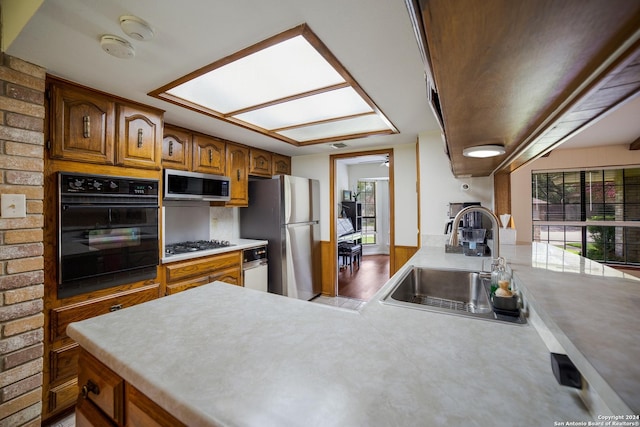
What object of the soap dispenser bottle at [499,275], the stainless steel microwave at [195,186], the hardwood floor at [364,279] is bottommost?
the hardwood floor at [364,279]

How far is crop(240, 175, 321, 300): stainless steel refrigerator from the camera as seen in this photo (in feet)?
10.8

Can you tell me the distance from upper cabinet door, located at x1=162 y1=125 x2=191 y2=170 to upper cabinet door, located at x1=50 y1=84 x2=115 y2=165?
1.80ft

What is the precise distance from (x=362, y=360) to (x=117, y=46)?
1.75m

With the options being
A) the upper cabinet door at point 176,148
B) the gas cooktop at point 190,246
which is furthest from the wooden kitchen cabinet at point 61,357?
the upper cabinet door at point 176,148

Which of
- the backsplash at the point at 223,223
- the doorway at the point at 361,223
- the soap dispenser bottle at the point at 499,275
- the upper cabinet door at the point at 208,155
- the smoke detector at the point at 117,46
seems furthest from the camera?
the doorway at the point at 361,223

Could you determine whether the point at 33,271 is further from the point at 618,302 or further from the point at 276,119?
the point at 618,302

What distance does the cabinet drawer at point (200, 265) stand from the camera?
89.6 inches

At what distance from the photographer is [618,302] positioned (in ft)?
2.44

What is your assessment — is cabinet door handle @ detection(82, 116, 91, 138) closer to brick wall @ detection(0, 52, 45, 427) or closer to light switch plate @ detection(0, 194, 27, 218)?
brick wall @ detection(0, 52, 45, 427)

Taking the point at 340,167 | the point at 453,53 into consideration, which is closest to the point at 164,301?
the point at 453,53

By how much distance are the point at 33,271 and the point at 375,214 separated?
278 inches

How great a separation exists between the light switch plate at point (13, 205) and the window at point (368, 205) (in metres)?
6.85

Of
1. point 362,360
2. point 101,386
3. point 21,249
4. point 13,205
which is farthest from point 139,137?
point 362,360

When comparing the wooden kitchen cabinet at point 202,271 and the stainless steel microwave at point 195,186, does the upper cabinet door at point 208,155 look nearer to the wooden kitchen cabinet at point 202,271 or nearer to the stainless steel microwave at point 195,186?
the stainless steel microwave at point 195,186
